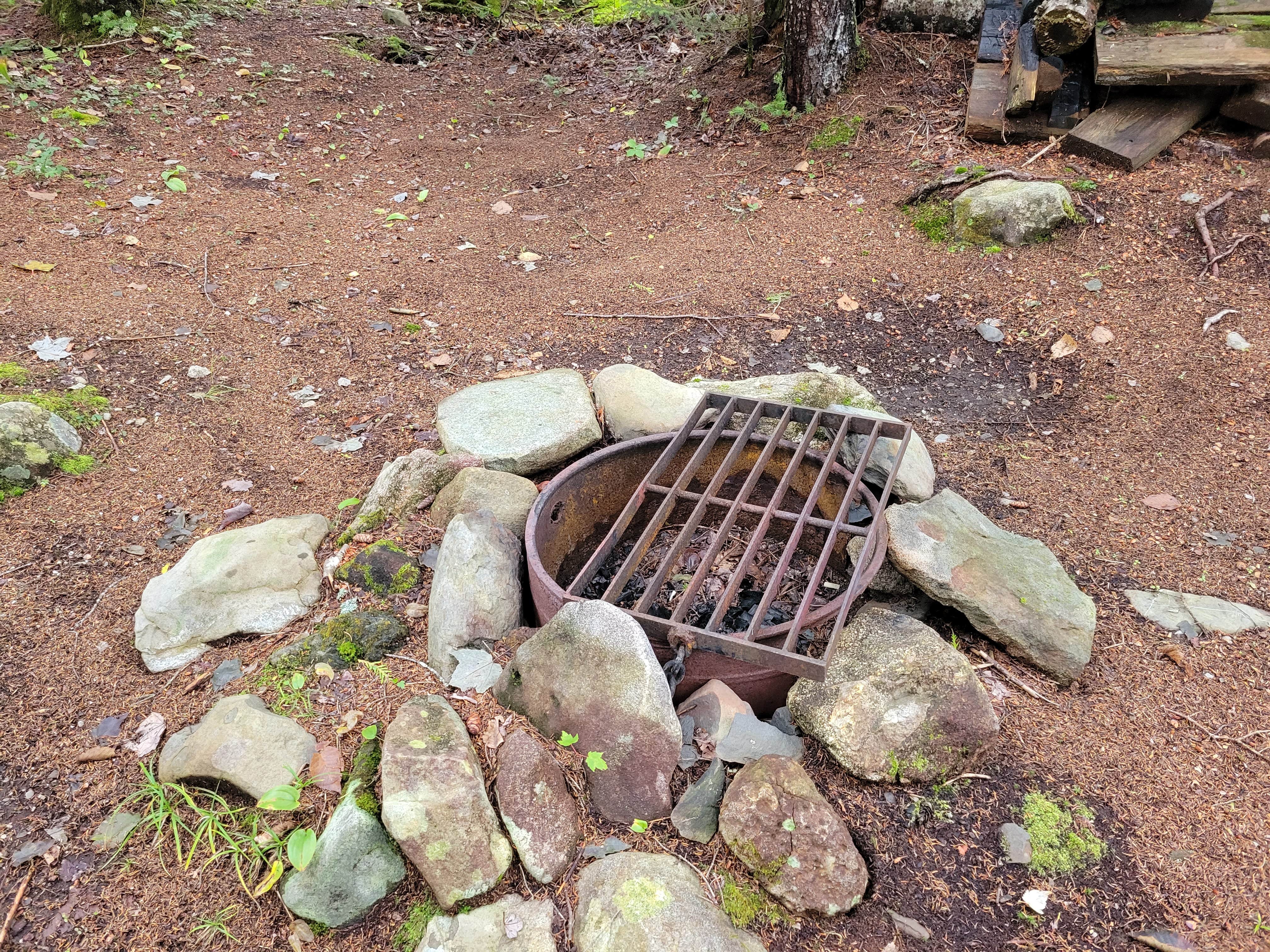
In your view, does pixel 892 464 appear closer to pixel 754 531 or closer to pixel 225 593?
pixel 754 531

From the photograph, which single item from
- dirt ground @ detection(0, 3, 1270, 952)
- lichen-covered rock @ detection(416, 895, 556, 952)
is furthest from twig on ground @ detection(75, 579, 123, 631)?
lichen-covered rock @ detection(416, 895, 556, 952)

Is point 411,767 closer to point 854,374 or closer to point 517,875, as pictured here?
point 517,875

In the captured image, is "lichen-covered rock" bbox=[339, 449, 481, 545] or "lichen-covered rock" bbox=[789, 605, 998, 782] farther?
"lichen-covered rock" bbox=[339, 449, 481, 545]

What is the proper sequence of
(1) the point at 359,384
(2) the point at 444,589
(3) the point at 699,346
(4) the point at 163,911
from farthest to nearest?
(3) the point at 699,346
(1) the point at 359,384
(2) the point at 444,589
(4) the point at 163,911

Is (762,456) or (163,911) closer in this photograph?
(163,911)

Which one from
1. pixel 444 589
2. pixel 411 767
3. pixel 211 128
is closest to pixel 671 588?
pixel 444 589

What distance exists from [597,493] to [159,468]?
179 cm

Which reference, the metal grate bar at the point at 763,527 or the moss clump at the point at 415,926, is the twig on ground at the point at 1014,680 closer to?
the metal grate bar at the point at 763,527

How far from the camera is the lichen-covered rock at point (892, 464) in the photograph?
280cm

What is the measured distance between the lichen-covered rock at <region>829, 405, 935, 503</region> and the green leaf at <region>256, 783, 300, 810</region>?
1.97 meters

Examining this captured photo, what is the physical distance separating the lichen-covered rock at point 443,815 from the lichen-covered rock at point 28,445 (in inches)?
80.9

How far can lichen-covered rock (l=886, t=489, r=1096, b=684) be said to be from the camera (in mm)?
2301

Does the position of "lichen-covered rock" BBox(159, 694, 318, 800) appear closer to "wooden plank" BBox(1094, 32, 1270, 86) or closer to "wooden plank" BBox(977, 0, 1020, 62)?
"wooden plank" BBox(1094, 32, 1270, 86)

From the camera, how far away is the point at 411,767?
1865 mm
